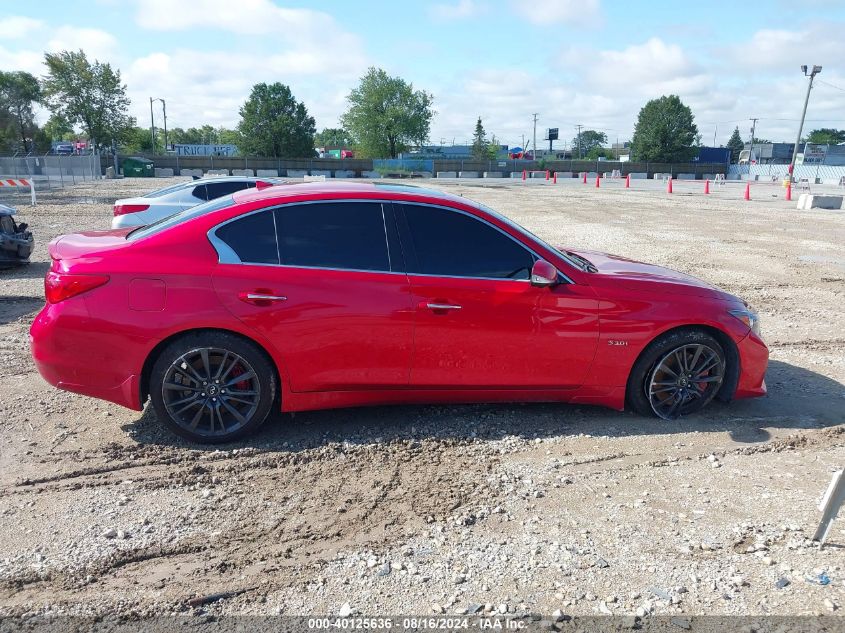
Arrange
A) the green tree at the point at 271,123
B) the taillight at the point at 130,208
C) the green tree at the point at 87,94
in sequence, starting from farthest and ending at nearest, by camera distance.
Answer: the green tree at the point at 271,123 < the green tree at the point at 87,94 < the taillight at the point at 130,208

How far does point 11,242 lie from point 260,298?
26.2 feet

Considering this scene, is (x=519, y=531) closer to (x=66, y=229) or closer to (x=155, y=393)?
(x=155, y=393)

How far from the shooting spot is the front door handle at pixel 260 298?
166 inches

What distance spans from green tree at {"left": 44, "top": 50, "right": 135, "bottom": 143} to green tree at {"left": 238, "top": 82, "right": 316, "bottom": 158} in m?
15.3

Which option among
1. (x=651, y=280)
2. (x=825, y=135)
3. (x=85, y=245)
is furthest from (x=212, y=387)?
(x=825, y=135)

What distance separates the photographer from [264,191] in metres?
4.76

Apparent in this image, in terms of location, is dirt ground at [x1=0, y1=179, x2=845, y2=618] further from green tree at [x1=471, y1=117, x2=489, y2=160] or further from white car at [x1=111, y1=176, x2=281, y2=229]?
green tree at [x1=471, y1=117, x2=489, y2=160]

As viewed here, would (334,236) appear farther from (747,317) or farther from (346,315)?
(747,317)

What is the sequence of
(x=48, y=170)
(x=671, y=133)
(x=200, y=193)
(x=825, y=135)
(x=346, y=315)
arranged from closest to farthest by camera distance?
(x=346, y=315)
(x=200, y=193)
(x=48, y=170)
(x=671, y=133)
(x=825, y=135)

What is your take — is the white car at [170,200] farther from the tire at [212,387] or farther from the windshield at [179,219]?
the tire at [212,387]

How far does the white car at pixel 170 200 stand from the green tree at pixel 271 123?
72295 millimetres

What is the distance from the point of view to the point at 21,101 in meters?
73.1

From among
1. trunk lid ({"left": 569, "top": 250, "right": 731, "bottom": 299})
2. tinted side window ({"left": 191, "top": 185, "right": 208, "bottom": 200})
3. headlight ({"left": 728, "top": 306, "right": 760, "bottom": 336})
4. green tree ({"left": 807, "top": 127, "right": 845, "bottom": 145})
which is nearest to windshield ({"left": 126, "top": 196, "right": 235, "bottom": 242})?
trunk lid ({"left": 569, "top": 250, "right": 731, "bottom": 299})

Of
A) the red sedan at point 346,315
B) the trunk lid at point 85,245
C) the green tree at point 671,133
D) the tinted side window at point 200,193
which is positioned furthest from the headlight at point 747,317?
the green tree at point 671,133
